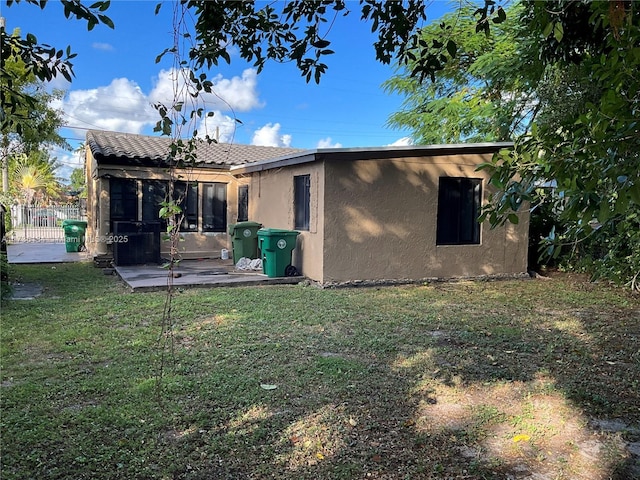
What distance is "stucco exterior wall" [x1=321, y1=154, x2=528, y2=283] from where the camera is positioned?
9.41 m

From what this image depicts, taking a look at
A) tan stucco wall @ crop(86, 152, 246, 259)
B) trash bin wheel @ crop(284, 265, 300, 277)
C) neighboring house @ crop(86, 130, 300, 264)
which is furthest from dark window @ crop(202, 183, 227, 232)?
trash bin wheel @ crop(284, 265, 300, 277)

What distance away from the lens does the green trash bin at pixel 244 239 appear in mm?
11602

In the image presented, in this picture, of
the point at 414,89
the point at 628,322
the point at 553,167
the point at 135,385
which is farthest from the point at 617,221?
the point at 414,89

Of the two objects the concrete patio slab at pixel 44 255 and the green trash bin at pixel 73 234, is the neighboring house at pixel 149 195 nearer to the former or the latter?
the green trash bin at pixel 73 234

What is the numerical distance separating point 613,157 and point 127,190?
12.6 meters

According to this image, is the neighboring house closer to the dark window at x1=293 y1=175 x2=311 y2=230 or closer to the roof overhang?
the dark window at x1=293 y1=175 x2=311 y2=230

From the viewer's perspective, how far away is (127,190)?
12.6m

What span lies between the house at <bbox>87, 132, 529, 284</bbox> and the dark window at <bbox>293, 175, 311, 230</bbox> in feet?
0.08

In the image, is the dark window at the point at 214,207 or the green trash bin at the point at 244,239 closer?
the green trash bin at the point at 244,239

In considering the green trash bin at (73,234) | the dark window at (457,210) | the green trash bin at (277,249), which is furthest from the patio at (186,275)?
the dark window at (457,210)

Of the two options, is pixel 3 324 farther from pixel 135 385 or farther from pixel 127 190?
pixel 127 190

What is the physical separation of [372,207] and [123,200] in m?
7.02

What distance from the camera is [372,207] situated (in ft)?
31.9

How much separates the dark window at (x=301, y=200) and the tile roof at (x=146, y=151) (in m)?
1.97
